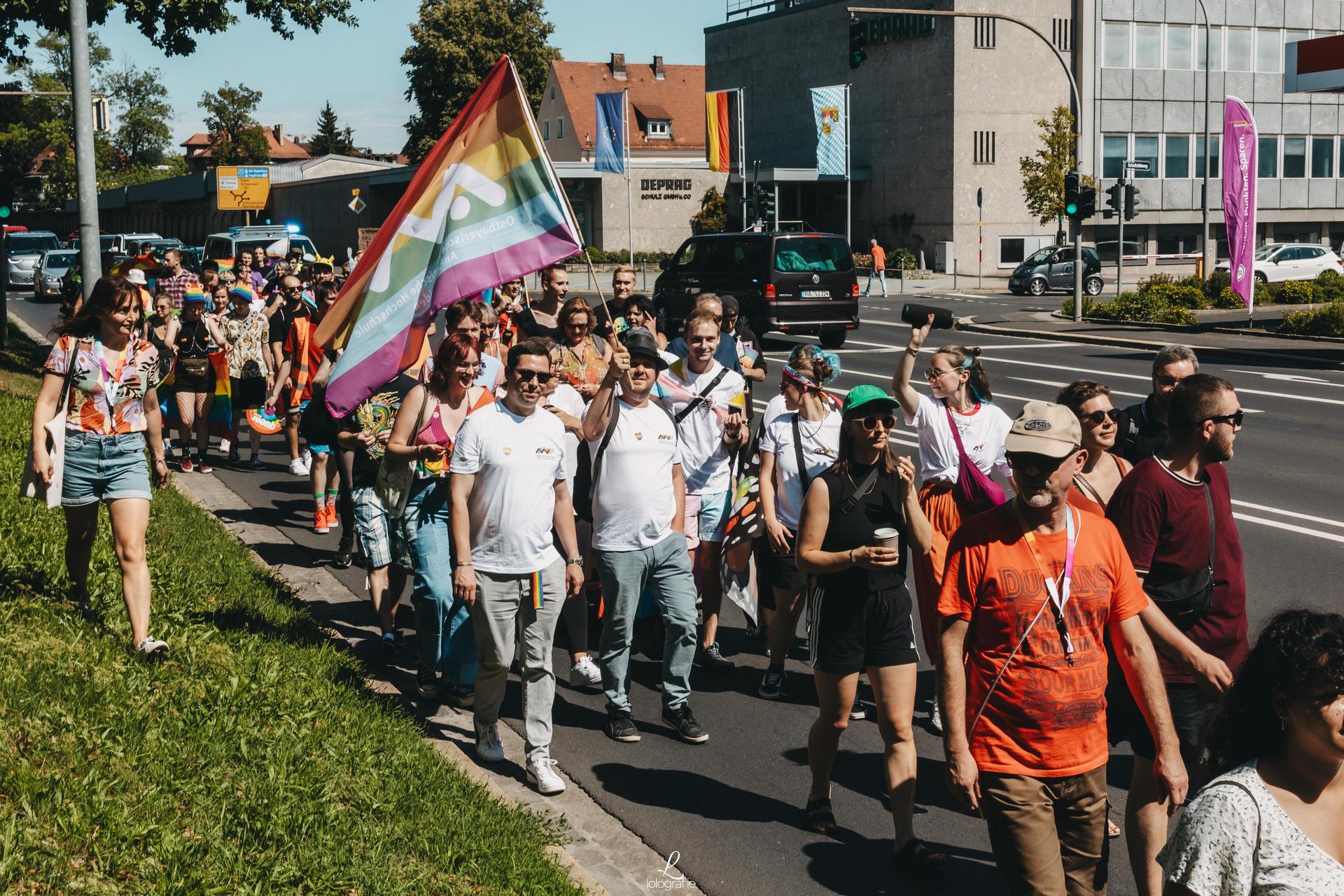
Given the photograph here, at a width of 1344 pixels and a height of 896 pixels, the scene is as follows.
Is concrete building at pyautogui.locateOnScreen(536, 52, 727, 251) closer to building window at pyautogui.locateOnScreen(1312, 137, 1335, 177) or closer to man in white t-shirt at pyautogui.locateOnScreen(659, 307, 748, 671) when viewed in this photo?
building window at pyautogui.locateOnScreen(1312, 137, 1335, 177)

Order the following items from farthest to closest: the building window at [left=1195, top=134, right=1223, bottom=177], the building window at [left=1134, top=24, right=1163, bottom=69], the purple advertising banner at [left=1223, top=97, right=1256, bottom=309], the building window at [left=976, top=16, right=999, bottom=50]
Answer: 1. the building window at [left=1195, top=134, right=1223, bottom=177]
2. the building window at [left=1134, top=24, right=1163, bottom=69]
3. the building window at [left=976, top=16, right=999, bottom=50]
4. the purple advertising banner at [left=1223, top=97, right=1256, bottom=309]

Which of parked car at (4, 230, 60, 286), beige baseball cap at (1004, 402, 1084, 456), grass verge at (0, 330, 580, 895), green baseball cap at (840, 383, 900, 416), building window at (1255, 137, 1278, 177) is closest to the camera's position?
beige baseball cap at (1004, 402, 1084, 456)

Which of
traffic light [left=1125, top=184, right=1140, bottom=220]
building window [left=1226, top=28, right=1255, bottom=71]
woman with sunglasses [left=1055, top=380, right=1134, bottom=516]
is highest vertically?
building window [left=1226, top=28, right=1255, bottom=71]

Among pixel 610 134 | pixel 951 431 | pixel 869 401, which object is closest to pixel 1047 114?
pixel 610 134

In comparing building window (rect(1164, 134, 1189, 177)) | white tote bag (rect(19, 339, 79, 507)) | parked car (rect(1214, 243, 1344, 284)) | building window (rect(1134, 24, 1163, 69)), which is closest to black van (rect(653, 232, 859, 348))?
white tote bag (rect(19, 339, 79, 507))

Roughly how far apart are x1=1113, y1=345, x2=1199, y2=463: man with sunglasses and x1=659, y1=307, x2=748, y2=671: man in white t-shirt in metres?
2.19

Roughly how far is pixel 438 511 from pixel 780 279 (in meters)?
19.7

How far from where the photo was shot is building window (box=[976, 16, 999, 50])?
56938 millimetres

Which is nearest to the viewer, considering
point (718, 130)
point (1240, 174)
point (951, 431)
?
point (951, 431)

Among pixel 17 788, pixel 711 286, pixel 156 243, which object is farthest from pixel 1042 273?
pixel 17 788

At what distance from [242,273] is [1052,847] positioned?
16762mm

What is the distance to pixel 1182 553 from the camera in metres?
4.75

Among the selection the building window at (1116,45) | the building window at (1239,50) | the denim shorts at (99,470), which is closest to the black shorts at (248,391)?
the denim shorts at (99,470)

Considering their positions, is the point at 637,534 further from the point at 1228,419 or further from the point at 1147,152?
the point at 1147,152
